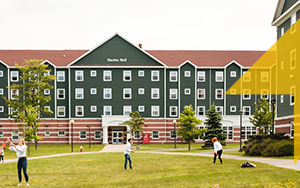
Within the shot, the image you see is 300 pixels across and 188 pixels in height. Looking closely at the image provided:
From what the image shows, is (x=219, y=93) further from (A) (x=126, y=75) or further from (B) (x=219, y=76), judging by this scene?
(A) (x=126, y=75)

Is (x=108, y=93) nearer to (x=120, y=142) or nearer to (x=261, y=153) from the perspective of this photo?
(x=120, y=142)

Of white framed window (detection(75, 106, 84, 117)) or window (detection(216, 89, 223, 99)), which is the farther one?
window (detection(216, 89, 223, 99))

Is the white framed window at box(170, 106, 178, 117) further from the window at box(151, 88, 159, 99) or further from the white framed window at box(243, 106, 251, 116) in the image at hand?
the white framed window at box(243, 106, 251, 116)

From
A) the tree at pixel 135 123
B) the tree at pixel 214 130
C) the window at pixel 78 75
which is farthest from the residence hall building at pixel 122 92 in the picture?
the tree at pixel 214 130

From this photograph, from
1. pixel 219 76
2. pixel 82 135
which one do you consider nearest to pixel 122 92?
pixel 82 135

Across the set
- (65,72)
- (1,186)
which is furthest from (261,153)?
(65,72)

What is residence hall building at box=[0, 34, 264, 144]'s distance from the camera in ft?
199

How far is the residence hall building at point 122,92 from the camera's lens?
60.8 m

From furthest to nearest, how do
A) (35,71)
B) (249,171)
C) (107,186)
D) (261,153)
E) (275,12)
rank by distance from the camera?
(35,71) < (275,12) < (261,153) < (249,171) < (107,186)

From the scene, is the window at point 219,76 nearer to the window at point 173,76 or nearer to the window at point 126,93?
the window at point 173,76

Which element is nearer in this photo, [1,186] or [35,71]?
[1,186]

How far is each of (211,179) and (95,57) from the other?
47847 millimetres

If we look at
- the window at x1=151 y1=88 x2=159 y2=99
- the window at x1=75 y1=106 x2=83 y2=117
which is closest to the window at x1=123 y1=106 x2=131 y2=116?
the window at x1=151 y1=88 x2=159 y2=99

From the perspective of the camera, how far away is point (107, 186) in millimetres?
14758
